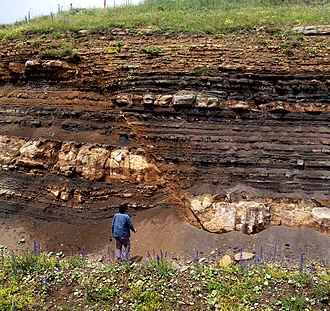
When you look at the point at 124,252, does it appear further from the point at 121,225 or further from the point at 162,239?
the point at 162,239

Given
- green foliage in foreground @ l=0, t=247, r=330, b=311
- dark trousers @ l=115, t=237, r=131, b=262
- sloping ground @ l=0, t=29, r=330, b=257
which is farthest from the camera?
sloping ground @ l=0, t=29, r=330, b=257

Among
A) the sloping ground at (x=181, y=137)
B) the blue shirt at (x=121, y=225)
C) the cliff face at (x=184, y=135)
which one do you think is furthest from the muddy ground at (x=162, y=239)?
the blue shirt at (x=121, y=225)

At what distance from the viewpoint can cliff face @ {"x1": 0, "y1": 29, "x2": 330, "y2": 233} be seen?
891cm

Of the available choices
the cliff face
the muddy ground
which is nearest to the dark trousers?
the muddy ground

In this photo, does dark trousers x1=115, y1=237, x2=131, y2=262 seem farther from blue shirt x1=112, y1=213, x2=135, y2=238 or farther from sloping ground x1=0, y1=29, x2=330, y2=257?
sloping ground x1=0, y1=29, x2=330, y2=257

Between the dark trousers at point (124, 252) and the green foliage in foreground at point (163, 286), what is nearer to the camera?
Result: the green foliage in foreground at point (163, 286)

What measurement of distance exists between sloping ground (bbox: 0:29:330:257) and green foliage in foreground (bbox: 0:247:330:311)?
1.39 metres

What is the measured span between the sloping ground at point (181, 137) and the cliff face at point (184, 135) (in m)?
0.03

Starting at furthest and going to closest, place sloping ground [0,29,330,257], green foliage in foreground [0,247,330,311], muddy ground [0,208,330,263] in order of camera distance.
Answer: sloping ground [0,29,330,257] < muddy ground [0,208,330,263] < green foliage in foreground [0,247,330,311]

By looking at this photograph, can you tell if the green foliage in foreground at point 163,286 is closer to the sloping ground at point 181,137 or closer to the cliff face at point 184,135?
the sloping ground at point 181,137

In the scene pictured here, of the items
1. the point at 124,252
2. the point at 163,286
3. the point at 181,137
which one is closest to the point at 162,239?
the point at 124,252

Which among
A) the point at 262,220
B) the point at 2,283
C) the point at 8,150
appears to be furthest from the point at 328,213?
the point at 8,150

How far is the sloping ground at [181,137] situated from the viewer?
351 inches

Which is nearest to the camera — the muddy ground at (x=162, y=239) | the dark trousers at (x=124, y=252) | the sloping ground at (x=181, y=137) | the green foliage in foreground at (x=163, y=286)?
the green foliage in foreground at (x=163, y=286)
